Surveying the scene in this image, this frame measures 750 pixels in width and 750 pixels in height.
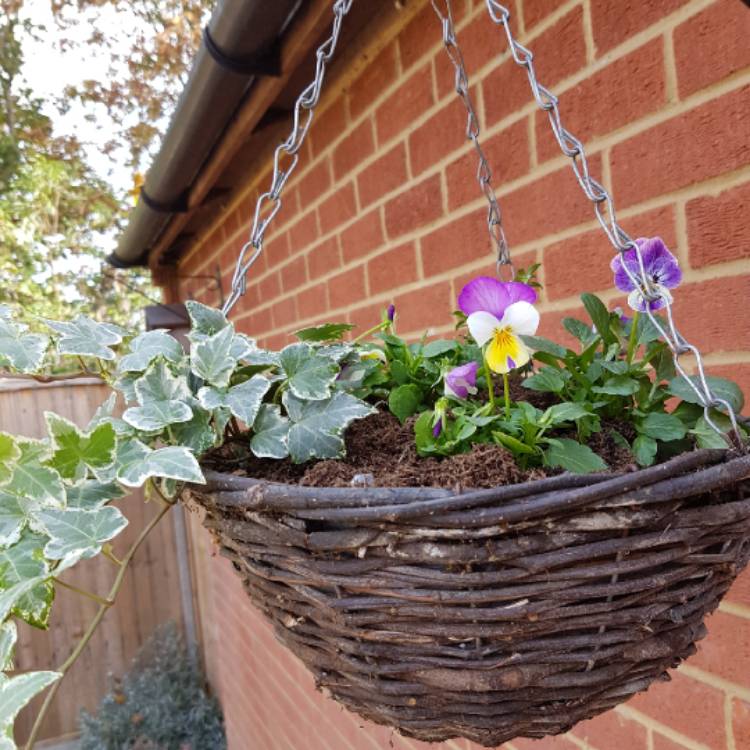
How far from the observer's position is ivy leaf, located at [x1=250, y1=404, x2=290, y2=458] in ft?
1.94

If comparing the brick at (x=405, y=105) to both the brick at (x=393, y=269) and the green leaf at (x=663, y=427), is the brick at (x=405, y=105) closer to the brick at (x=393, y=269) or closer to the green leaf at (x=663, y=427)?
the brick at (x=393, y=269)

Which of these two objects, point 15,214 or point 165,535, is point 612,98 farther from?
point 15,214

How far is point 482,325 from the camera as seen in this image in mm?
549

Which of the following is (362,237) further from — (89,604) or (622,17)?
(89,604)

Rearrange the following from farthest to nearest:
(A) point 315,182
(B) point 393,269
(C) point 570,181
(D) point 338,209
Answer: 1. (A) point 315,182
2. (D) point 338,209
3. (B) point 393,269
4. (C) point 570,181

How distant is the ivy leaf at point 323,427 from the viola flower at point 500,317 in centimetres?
12

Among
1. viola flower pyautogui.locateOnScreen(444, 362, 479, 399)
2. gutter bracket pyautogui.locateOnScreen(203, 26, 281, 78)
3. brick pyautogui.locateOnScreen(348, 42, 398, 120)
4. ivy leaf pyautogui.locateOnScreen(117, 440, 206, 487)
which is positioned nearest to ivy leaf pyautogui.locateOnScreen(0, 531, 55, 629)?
ivy leaf pyautogui.locateOnScreen(117, 440, 206, 487)

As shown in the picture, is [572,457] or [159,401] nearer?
[572,457]

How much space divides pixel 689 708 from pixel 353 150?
1.25m

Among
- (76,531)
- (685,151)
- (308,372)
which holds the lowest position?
(76,531)

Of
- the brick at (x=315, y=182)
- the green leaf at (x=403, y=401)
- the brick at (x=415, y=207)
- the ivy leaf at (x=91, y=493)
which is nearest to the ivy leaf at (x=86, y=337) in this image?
the ivy leaf at (x=91, y=493)

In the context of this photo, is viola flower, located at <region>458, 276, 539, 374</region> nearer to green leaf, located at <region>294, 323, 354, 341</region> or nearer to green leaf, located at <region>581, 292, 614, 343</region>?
green leaf, located at <region>581, 292, 614, 343</region>

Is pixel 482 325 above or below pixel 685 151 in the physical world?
below

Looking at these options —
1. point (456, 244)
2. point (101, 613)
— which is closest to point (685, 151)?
point (456, 244)
